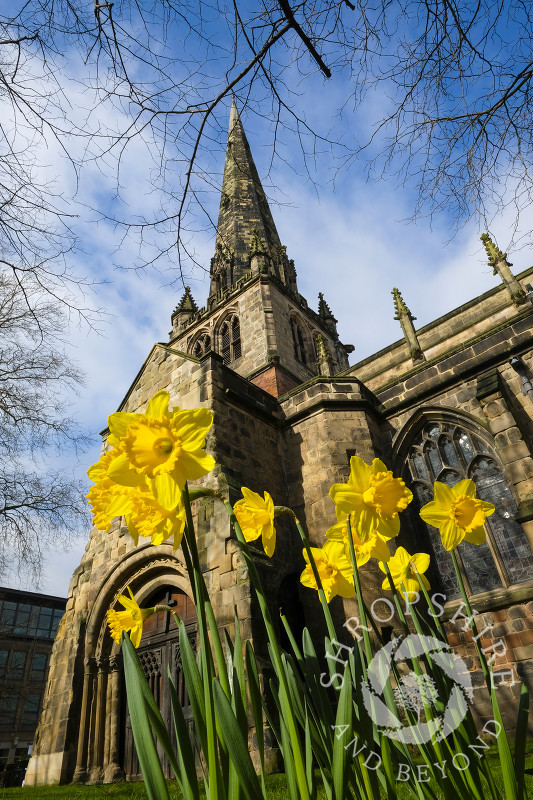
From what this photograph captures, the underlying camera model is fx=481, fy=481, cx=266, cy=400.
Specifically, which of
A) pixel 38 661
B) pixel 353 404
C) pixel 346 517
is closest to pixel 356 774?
pixel 346 517

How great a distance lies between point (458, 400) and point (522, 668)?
4.70 metres

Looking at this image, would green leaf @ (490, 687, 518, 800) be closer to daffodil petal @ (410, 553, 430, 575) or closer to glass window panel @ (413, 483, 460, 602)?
daffodil petal @ (410, 553, 430, 575)

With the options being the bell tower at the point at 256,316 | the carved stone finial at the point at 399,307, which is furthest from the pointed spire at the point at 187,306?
the carved stone finial at the point at 399,307

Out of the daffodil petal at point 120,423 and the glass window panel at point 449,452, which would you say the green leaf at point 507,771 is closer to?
the daffodil petal at point 120,423

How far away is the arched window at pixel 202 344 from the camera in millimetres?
23683

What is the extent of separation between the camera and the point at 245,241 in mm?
27578

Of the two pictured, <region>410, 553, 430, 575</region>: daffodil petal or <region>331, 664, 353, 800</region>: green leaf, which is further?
<region>410, 553, 430, 575</region>: daffodil petal

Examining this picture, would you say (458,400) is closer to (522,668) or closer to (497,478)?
(497,478)

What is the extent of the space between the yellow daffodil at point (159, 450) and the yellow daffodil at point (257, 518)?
1.46 feet

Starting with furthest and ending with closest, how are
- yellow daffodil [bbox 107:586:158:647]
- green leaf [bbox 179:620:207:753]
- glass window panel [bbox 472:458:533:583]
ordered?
glass window panel [bbox 472:458:533:583] → yellow daffodil [bbox 107:586:158:647] → green leaf [bbox 179:620:207:753]

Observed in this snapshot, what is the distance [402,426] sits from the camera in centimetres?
1026

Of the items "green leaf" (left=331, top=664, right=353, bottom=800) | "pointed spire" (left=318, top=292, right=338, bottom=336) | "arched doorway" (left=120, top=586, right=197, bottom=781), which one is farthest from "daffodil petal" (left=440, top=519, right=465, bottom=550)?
"pointed spire" (left=318, top=292, right=338, bottom=336)

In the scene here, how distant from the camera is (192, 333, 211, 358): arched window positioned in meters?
23.7

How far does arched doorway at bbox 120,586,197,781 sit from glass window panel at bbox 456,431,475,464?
5.80 meters
